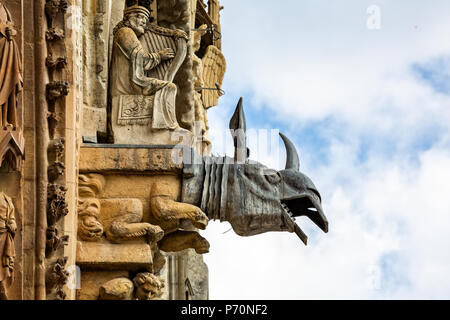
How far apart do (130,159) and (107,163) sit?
210 mm

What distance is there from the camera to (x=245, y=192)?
19.8 metres

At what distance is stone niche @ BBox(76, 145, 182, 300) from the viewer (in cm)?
1930

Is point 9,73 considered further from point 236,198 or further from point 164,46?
point 164,46

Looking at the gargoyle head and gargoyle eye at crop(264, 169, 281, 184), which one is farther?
gargoyle eye at crop(264, 169, 281, 184)

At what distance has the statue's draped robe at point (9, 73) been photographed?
57.8 feet

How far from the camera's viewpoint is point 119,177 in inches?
773

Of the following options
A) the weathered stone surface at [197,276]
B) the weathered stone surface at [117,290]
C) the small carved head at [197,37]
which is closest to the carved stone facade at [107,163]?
Result: the weathered stone surface at [117,290]

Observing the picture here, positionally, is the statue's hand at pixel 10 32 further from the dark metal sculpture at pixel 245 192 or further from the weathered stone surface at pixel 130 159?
the dark metal sculpture at pixel 245 192

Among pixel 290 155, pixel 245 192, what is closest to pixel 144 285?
pixel 245 192

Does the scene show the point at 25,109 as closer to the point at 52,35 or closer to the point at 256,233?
the point at 52,35

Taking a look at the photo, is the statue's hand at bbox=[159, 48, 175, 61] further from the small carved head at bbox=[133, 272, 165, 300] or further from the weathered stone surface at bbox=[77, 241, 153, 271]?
the small carved head at bbox=[133, 272, 165, 300]

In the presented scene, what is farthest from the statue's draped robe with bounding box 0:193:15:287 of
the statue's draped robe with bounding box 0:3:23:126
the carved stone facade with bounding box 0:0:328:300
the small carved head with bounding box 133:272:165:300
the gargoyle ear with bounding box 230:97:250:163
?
the gargoyle ear with bounding box 230:97:250:163

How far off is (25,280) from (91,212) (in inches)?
65.5
